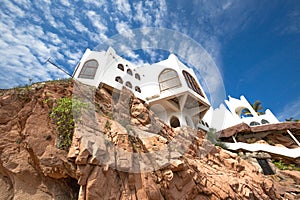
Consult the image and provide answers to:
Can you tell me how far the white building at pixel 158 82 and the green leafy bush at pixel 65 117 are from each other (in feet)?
31.3

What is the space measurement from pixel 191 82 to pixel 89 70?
1008 cm

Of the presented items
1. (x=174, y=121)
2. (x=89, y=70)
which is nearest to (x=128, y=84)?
(x=89, y=70)

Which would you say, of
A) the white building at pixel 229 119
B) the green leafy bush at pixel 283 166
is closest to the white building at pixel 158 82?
the white building at pixel 229 119

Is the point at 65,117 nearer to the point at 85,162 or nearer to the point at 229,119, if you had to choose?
the point at 85,162

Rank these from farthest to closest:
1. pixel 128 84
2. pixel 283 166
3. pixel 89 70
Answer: pixel 128 84 < pixel 89 70 < pixel 283 166

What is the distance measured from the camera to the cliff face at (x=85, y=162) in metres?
4.47

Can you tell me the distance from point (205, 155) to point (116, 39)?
7147 millimetres

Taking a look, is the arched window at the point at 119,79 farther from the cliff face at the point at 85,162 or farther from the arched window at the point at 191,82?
the cliff face at the point at 85,162

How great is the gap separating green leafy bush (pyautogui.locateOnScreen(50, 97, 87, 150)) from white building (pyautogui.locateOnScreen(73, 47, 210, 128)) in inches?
375

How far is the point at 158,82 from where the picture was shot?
18.1 meters

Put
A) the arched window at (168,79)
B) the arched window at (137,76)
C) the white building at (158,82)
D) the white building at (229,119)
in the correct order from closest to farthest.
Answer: the white building at (158,82)
the arched window at (168,79)
the arched window at (137,76)
the white building at (229,119)

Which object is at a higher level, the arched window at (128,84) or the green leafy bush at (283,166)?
the arched window at (128,84)

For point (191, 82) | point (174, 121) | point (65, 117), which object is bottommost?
point (65, 117)

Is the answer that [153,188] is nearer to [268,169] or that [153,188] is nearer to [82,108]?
[82,108]
